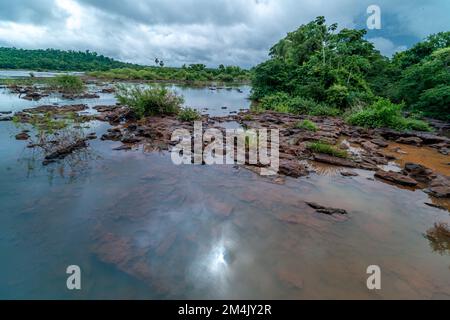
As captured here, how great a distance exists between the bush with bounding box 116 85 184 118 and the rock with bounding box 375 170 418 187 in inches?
423

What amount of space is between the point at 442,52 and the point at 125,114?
18336 mm

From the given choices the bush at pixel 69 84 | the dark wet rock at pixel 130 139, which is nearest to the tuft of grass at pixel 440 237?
the dark wet rock at pixel 130 139

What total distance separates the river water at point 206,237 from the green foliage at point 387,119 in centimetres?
823

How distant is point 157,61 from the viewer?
9081cm

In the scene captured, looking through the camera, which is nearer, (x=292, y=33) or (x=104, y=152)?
(x=104, y=152)

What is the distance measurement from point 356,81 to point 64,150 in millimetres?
20130

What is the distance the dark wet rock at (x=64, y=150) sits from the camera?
688cm

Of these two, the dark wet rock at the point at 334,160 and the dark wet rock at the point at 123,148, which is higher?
the dark wet rock at the point at 123,148

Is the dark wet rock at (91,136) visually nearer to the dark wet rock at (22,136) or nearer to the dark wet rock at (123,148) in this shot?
the dark wet rock at (123,148)

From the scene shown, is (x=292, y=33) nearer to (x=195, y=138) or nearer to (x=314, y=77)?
(x=314, y=77)

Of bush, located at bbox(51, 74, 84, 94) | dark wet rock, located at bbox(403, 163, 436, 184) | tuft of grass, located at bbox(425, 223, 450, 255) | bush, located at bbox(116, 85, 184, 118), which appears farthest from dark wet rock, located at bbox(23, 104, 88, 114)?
dark wet rock, located at bbox(403, 163, 436, 184)

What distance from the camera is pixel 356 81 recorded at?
62.0 feet

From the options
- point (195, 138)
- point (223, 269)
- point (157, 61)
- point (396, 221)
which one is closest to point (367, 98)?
point (195, 138)

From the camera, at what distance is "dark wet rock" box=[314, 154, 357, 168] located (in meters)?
7.51
